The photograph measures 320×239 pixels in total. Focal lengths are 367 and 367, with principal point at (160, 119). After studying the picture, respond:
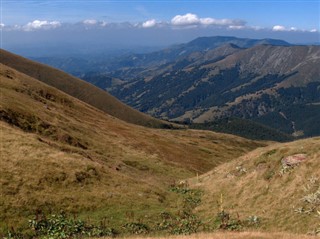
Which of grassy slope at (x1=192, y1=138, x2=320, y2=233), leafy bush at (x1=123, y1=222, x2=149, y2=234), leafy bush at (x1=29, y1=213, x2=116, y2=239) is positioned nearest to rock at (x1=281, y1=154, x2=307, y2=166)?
grassy slope at (x1=192, y1=138, x2=320, y2=233)

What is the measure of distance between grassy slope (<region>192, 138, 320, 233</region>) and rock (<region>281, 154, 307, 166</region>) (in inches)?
22.1

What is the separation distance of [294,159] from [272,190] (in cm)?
513

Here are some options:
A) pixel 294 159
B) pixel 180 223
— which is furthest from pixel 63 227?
pixel 294 159

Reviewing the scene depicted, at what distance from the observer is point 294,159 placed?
35.7 m

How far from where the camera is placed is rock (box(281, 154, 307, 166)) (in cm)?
3506

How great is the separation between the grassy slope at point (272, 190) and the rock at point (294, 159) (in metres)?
0.56

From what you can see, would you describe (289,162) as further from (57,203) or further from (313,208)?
(57,203)

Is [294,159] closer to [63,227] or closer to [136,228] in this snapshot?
[136,228]

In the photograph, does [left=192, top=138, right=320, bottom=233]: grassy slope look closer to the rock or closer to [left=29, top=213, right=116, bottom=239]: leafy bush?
the rock

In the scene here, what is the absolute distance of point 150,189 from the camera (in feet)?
133

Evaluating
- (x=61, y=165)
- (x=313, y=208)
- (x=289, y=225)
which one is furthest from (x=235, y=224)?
(x=61, y=165)

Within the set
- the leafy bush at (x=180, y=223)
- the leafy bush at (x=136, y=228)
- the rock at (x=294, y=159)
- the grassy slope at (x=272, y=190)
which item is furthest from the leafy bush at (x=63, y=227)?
the rock at (x=294, y=159)

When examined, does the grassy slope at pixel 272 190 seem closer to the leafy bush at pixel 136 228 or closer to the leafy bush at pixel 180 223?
the leafy bush at pixel 180 223

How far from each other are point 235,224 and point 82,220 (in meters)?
11.8
